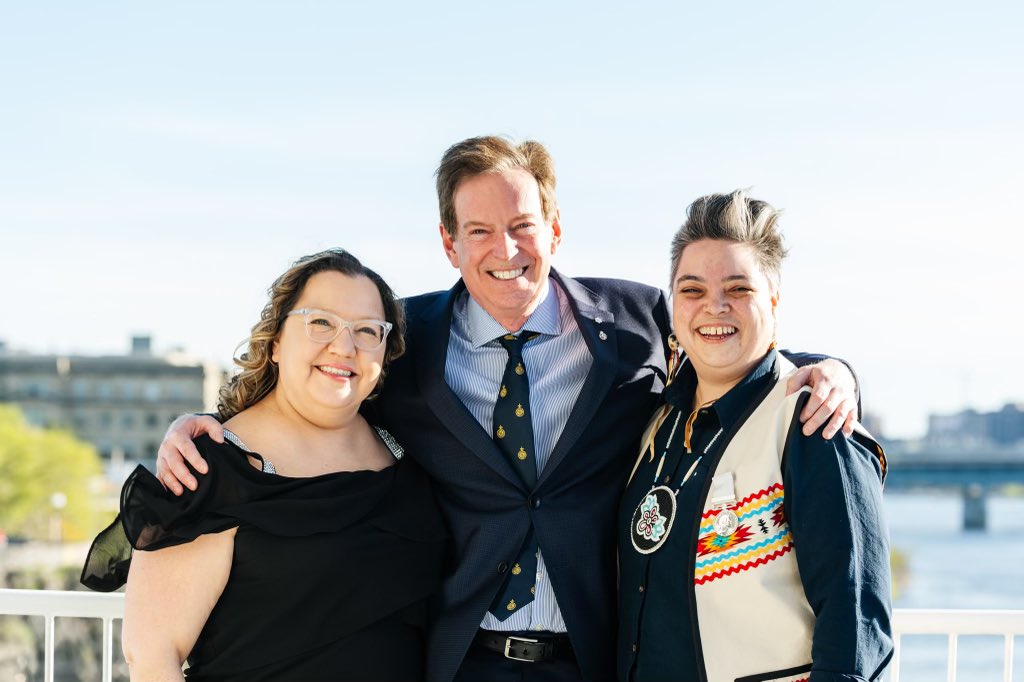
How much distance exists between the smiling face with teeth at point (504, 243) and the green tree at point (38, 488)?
1708 inches

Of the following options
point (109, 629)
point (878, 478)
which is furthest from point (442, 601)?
point (878, 478)

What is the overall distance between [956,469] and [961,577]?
4439 millimetres

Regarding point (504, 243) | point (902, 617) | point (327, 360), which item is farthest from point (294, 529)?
point (902, 617)

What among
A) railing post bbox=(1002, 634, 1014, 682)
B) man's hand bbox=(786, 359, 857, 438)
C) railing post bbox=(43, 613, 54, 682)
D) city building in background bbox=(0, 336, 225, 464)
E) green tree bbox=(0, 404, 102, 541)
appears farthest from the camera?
city building in background bbox=(0, 336, 225, 464)

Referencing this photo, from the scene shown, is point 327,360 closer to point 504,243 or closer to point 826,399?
point 504,243

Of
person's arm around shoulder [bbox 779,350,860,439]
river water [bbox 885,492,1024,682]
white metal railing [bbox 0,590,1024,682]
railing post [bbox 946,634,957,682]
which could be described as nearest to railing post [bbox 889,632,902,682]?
white metal railing [bbox 0,590,1024,682]

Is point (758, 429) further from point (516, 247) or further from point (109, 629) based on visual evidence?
point (109, 629)

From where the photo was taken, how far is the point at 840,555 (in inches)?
94.1

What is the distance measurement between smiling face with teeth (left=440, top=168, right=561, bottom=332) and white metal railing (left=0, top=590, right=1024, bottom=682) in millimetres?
1340

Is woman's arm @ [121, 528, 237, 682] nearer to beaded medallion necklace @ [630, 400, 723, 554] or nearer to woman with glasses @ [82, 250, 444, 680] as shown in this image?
woman with glasses @ [82, 250, 444, 680]

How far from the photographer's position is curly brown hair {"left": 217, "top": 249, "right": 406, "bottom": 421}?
2.88 meters

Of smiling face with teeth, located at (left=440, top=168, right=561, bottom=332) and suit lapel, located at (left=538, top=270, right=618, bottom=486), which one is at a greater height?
smiling face with teeth, located at (left=440, top=168, right=561, bottom=332)

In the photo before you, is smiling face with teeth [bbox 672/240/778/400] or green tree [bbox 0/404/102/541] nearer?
smiling face with teeth [bbox 672/240/778/400]

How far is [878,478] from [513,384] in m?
1.05
